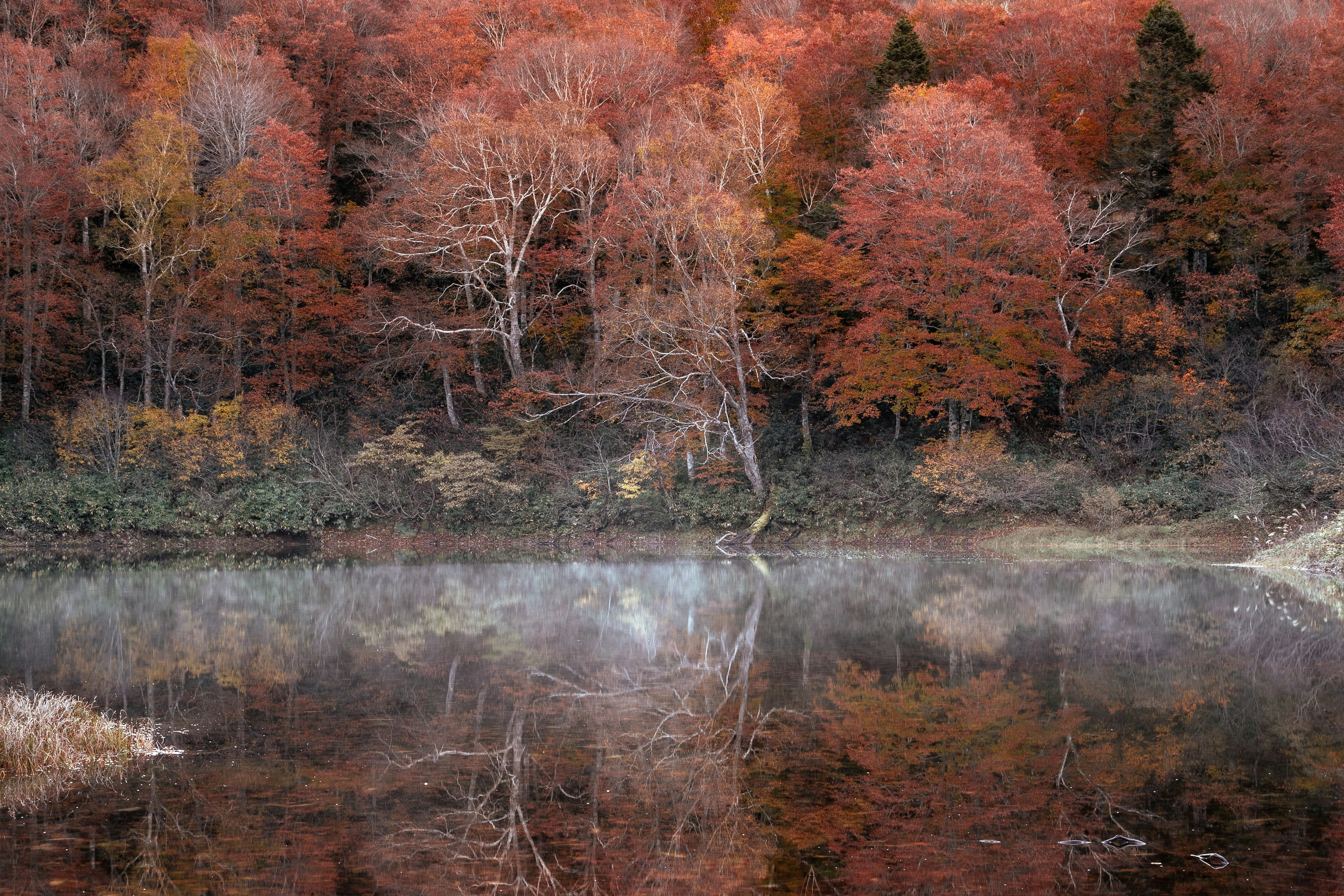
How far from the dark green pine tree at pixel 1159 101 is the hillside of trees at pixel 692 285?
4.3 inches

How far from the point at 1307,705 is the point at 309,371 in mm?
32423

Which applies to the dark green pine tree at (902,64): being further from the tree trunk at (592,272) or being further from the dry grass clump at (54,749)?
the dry grass clump at (54,749)

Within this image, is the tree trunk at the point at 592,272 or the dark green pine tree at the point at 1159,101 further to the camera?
the tree trunk at the point at 592,272

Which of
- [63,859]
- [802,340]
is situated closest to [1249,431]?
[802,340]

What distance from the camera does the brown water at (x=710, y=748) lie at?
6277mm

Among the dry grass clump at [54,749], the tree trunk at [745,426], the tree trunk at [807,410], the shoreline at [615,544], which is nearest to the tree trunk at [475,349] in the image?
the shoreline at [615,544]

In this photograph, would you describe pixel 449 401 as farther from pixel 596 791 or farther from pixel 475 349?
pixel 596 791

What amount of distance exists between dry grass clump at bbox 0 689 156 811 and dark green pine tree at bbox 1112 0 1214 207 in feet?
106

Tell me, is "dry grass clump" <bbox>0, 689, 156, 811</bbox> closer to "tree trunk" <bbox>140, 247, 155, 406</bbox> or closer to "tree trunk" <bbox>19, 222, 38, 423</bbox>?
"tree trunk" <bbox>140, 247, 155, 406</bbox>

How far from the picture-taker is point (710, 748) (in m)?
9.05

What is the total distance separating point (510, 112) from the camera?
36.9 metres

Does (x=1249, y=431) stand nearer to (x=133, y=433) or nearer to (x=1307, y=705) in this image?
(x=1307, y=705)

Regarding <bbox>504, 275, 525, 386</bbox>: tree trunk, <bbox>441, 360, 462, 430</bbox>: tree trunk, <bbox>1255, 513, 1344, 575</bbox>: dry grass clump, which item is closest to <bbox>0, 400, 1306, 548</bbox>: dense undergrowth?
<bbox>441, 360, 462, 430</bbox>: tree trunk

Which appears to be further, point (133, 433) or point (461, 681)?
point (133, 433)
